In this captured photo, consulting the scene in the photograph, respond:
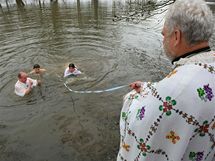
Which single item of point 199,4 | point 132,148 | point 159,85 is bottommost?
point 132,148

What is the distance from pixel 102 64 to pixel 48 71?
2.30m

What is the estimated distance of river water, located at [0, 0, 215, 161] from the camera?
638 cm

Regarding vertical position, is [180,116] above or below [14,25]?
above

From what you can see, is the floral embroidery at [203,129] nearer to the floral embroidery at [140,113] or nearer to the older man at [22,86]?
the floral embroidery at [140,113]

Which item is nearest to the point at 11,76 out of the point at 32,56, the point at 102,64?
the point at 32,56

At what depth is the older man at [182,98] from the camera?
182 cm

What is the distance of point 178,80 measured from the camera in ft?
5.88

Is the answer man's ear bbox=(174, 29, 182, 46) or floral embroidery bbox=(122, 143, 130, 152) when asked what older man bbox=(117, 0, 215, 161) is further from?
floral embroidery bbox=(122, 143, 130, 152)

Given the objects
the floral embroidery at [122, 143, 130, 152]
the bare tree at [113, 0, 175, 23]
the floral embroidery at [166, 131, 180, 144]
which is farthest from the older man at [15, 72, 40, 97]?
the floral embroidery at [166, 131, 180, 144]

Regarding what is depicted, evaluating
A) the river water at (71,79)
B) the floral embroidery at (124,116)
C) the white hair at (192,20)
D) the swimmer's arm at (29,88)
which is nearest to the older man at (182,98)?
the white hair at (192,20)

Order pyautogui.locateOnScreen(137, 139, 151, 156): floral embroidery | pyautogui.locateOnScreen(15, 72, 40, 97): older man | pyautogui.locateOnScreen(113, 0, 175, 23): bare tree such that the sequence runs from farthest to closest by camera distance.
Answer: pyautogui.locateOnScreen(15, 72, 40, 97): older man < pyautogui.locateOnScreen(113, 0, 175, 23): bare tree < pyautogui.locateOnScreen(137, 139, 151, 156): floral embroidery

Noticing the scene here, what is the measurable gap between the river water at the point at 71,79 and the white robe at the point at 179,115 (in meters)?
3.96

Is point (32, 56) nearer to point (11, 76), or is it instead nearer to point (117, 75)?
point (11, 76)

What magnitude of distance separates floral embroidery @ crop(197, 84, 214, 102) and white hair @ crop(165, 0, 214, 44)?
35 cm
